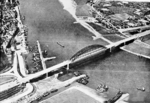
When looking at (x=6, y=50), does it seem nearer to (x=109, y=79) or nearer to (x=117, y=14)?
(x=109, y=79)

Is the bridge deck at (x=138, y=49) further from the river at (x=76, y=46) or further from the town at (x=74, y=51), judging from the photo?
the river at (x=76, y=46)

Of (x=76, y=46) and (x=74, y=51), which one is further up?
(x=76, y=46)

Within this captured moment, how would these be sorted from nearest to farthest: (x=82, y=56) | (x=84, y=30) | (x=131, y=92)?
(x=131, y=92), (x=82, y=56), (x=84, y=30)

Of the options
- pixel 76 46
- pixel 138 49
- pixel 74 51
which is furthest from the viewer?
pixel 138 49

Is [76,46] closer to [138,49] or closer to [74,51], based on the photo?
[74,51]

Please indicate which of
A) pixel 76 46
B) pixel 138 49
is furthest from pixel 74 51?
pixel 138 49

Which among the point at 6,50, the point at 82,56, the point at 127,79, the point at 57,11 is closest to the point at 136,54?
the point at 127,79

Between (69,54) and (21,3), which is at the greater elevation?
(21,3)

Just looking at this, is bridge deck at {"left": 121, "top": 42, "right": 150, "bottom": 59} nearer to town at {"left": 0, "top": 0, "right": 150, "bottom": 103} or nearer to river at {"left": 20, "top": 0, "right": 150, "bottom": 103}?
town at {"left": 0, "top": 0, "right": 150, "bottom": 103}

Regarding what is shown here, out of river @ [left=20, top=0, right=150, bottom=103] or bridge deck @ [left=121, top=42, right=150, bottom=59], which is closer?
river @ [left=20, top=0, right=150, bottom=103]

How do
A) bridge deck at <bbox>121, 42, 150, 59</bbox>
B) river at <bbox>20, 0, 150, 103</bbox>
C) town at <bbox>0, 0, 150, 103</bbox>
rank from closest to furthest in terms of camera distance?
1. town at <bbox>0, 0, 150, 103</bbox>
2. river at <bbox>20, 0, 150, 103</bbox>
3. bridge deck at <bbox>121, 42, 150, 59</bbox>

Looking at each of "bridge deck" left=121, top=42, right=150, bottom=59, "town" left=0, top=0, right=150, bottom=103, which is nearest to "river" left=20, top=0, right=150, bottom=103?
"town" left=0, top=0, right=150, bottom=103
